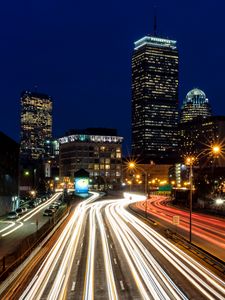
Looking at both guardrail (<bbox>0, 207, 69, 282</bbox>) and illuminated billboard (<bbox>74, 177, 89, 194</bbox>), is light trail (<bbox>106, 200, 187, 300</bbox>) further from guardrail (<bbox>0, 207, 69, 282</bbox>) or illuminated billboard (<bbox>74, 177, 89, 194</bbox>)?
illuminated billboard (<bbox>74, 177, 89, 194</bbox>)

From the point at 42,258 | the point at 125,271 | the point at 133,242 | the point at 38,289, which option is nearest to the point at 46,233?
the point at 133,242

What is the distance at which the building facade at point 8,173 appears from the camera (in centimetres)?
9896

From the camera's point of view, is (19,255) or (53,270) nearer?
(53,270)

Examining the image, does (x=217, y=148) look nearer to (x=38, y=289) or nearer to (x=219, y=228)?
(x=38, y=289)

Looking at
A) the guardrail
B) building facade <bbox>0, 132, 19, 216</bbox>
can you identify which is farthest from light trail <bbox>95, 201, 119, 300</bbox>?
building facade <bbox>0, 132, 19, 216</bbox>

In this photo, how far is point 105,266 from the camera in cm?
3647

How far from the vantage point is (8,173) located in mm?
105688

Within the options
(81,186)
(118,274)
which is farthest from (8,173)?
(118,274)

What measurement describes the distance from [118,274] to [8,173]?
7576 cm

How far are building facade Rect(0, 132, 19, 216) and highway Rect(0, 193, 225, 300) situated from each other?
47991 millimetres

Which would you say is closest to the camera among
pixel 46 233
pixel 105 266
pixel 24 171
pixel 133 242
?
pixel 105 266

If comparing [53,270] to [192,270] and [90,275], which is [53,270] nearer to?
[90,275]

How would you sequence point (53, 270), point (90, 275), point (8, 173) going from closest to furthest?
point (90, 275), point (53, 270), point (8, 173)

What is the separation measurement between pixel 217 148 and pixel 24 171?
135495 mm
